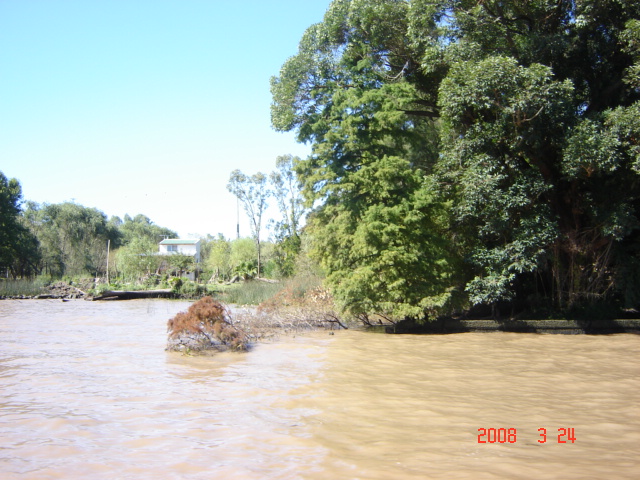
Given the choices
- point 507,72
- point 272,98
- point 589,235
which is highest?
point 272,98

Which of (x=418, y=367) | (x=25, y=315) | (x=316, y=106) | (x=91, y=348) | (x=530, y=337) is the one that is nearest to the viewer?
(x=418, y=367)

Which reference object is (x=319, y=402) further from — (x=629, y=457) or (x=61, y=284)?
(x=61, y=284)

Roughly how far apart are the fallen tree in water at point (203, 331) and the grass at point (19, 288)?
964 inches

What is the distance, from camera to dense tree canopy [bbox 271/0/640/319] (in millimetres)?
13117

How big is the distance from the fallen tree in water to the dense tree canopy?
368 centimetres

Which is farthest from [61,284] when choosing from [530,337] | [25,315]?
[530,337]

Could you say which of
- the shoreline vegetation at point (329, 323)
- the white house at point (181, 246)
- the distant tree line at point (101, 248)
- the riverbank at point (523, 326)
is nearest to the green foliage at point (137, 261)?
the distant tree line at point (101, 248)

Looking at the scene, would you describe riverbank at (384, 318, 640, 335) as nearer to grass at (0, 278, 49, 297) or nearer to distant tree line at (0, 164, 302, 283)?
distant tree line at (0, 164, 302, 283)

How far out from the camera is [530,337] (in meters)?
13.8

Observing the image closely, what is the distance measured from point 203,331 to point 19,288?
25.9 m

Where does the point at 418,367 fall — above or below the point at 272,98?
below

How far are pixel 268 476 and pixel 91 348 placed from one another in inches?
361

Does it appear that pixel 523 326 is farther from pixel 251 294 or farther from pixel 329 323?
pixel 251 294

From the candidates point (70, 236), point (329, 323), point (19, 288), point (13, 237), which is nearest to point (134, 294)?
point (19, 288)
